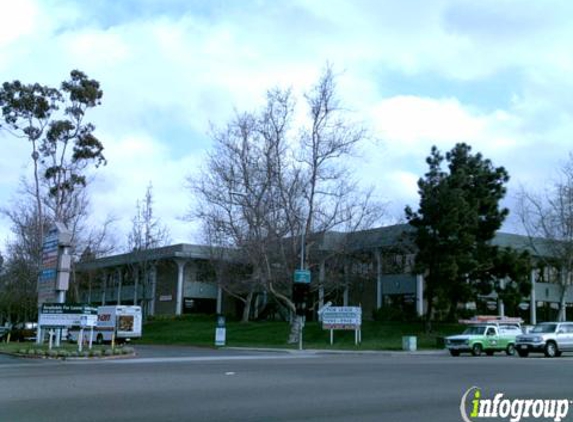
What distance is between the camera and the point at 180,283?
69.0 meters

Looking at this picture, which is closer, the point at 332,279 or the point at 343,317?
the point at 343,317

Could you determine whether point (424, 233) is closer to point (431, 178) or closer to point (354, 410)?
point (431, 178)

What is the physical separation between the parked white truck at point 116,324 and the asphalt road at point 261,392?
91.8 ft

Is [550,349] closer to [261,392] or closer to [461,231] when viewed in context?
[461,231]

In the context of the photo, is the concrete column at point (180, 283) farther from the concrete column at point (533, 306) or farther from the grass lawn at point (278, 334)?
the concrete column at point (533, 306)

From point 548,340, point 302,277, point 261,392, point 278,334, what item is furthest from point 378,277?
point 261,392

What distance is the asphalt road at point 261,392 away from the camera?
→ 10.9m

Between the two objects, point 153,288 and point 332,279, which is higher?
point 332,279

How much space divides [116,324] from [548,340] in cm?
2817

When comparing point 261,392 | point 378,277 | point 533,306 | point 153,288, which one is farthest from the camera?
point 153,288

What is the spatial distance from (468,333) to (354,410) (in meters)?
25.4

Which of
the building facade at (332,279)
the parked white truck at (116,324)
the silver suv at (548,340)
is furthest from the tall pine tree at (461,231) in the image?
the parked white truck at (116,324)

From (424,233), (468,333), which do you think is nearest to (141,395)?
(468,333)

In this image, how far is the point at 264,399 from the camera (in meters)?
12.8
